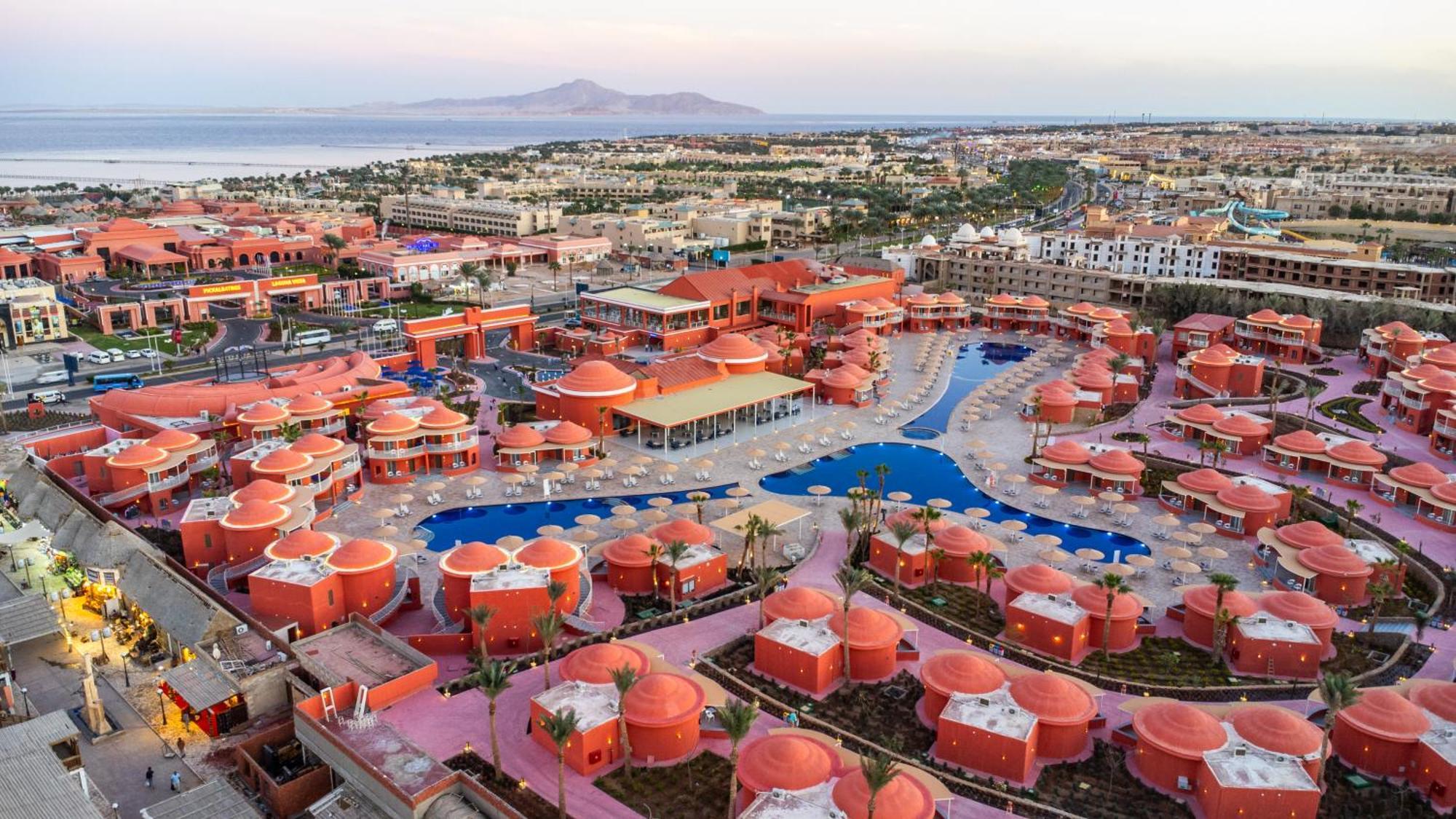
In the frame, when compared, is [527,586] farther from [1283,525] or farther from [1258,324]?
[1258,324]

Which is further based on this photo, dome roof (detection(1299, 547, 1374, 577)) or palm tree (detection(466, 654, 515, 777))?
dome roof (detection(1299, 547, 1374, 577))

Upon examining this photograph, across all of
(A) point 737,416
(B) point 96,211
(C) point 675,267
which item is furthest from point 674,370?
(B) point 96,211

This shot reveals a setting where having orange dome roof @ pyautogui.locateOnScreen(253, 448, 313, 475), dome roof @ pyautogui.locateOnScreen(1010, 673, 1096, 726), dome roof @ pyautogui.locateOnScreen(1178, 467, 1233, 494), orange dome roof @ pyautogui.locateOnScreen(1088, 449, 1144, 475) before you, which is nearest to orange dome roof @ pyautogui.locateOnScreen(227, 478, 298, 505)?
orange dome roof @ pyautogui.locateOnScreen(253, 448, 313, 475)

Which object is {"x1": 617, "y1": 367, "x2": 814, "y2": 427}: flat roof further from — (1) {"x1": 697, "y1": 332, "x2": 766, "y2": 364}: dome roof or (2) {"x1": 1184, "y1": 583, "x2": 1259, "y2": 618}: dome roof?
(2) {"x1": 1184, "y1": 583, "x2": 1259, "y2": 618}: dome roof

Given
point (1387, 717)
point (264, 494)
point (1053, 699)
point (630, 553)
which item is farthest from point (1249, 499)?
point (264, 494)

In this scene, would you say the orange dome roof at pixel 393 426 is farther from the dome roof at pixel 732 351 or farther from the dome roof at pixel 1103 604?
the dome roof at pixel 1103 604

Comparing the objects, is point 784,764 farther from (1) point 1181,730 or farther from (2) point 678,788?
(1) point 1181,730
